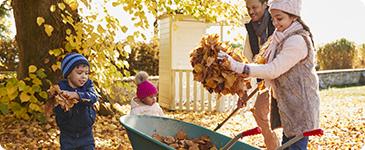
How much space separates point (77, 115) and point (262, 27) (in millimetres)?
1593

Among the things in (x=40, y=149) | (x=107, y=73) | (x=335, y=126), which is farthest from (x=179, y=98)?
(x=40, y=149)

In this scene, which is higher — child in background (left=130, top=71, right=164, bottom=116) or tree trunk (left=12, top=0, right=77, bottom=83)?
tree trunk (left=12, top=0, right=77, bottom=83)

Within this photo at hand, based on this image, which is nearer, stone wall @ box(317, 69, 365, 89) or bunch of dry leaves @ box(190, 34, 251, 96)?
bunch of dry leaves @ box(190, 34, 251, 96)

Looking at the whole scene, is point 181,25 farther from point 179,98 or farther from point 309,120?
point 309,120

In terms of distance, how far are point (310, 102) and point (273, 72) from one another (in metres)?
0.28

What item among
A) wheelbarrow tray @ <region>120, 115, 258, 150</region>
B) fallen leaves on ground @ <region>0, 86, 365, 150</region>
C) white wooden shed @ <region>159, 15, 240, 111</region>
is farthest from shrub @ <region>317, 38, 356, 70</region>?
wheelbarrow tray @ <region>120, 115, 258, 150</region>

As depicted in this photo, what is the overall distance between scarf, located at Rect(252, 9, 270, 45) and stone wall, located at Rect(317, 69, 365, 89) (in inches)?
462

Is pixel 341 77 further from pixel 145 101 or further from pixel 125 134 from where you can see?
pixel 145 101

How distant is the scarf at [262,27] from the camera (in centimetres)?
361

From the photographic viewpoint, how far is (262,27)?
3.66 metres

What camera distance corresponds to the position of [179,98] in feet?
28.5

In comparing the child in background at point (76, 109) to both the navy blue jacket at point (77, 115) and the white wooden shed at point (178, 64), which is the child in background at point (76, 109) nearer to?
the navy blue jacket at point (77, 115)

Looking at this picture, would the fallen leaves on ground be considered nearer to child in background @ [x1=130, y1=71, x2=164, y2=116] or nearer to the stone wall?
child in background @ [x1=130, y1=71, x2=164, y2=116]

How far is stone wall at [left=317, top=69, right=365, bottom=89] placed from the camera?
15227 millimetres
